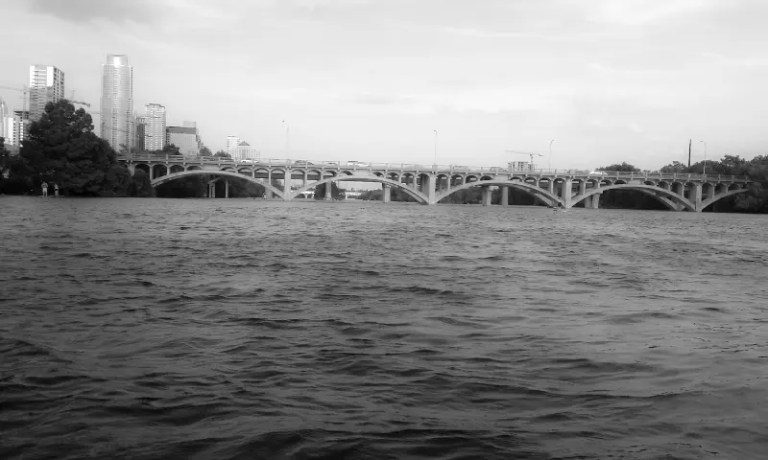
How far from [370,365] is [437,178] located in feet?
357

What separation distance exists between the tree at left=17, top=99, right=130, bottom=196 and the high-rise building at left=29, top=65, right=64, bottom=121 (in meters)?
83.7

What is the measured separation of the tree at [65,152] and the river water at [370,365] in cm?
6821

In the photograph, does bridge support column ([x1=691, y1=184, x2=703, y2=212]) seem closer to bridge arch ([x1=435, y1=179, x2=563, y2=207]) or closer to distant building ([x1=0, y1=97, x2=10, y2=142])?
bridge arch ([x1=435, y1=179, x2=563, y2=207])

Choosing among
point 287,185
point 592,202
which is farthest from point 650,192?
point 287,185

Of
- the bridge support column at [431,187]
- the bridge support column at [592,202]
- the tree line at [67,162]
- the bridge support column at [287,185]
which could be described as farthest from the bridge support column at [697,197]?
the tree line at [67,162]

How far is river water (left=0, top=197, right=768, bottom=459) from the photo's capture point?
18.8 ft

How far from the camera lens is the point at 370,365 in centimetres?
800

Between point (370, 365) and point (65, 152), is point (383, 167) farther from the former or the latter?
point (370, 365)

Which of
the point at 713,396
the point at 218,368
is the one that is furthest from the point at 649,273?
the point at 218,368

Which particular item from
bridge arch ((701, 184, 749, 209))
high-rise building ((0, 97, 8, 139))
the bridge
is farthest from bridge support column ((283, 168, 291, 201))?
high-rise building ((0, 97, 8, 139))

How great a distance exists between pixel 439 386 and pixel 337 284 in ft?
25.9

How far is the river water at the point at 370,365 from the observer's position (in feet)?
18.8

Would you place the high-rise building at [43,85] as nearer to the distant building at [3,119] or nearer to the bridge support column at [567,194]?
the distant building at [3,119]

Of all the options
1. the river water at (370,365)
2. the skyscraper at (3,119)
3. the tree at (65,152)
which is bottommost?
the river water at (370,365)
